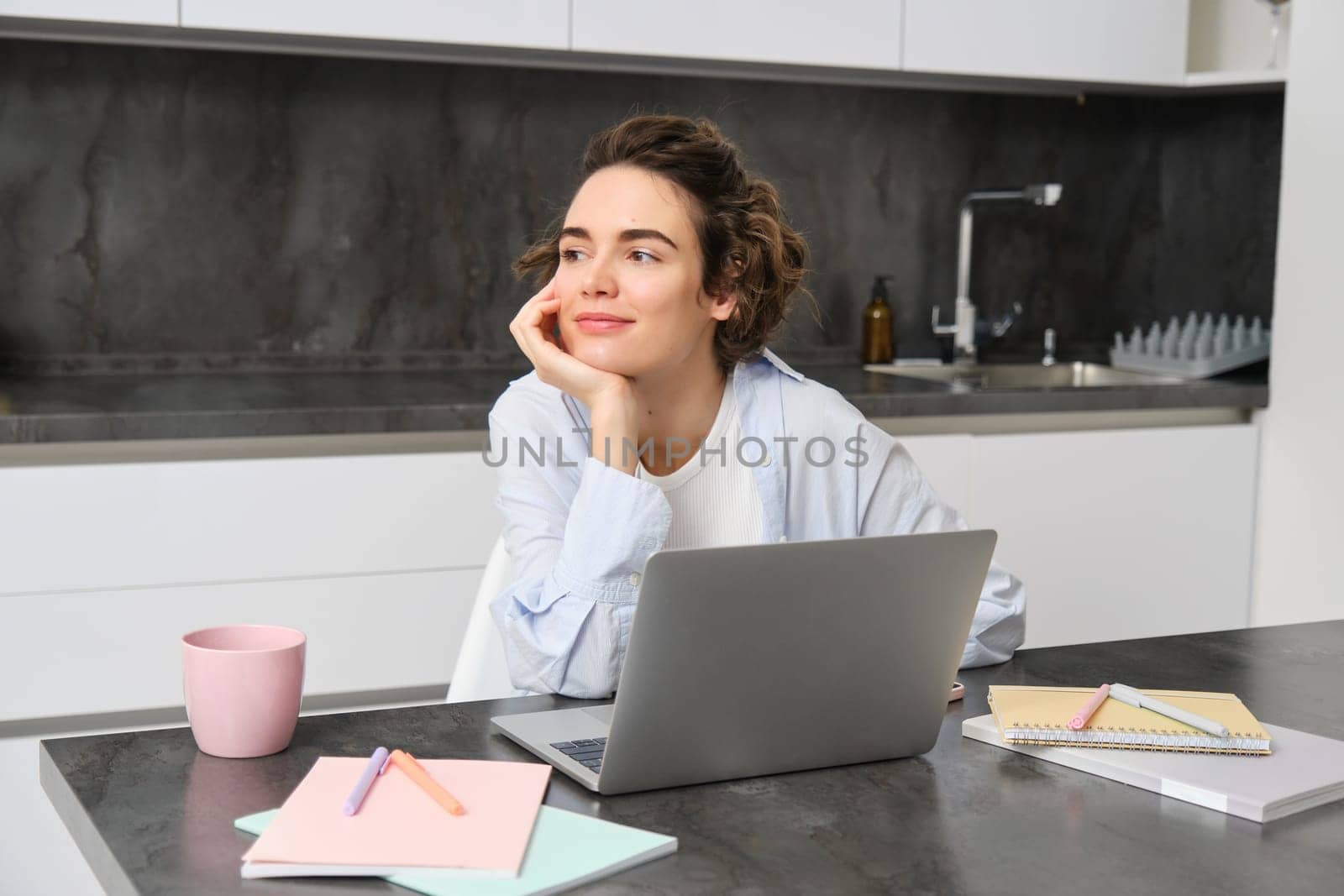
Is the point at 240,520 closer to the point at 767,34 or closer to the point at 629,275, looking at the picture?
the point at 629,275

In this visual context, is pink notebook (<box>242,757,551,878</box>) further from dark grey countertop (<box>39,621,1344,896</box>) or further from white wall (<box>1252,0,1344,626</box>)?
white wall (<box>1252,0,1344,626</box>)

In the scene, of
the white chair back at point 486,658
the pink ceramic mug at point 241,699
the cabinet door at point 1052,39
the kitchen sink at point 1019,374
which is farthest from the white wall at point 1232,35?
the pink ceramic mug at point 241,699

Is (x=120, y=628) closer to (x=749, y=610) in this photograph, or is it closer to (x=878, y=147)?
(x=749, y=610)

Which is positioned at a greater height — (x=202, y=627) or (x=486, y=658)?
(x=486, y=658)

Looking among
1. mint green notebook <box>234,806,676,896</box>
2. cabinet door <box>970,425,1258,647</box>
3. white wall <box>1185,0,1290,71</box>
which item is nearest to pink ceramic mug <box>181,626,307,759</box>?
mint green notebook <box>234,806,676,896</box>

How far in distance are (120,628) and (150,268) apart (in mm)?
878

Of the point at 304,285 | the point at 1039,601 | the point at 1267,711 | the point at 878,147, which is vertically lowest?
the point at 1039,601

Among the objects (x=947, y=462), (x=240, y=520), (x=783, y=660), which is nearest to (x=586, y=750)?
(x=783, y=660)

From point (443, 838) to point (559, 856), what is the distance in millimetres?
74

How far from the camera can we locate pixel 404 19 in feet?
8.67

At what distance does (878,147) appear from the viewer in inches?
136

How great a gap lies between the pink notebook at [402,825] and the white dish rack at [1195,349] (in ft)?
8.39

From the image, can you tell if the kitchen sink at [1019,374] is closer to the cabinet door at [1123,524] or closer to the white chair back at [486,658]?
the cabinet door at [1123,524]

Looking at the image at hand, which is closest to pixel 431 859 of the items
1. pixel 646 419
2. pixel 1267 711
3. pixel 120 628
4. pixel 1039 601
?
pixel 1267 711
